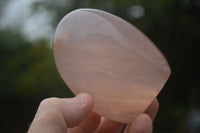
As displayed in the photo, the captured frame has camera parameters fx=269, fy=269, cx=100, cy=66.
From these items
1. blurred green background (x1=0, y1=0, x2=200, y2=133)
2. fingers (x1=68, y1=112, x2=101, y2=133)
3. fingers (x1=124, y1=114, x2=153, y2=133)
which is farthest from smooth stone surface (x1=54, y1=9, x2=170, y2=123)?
blurred green background (x1=0, y1=0, x2=200, y2=133)

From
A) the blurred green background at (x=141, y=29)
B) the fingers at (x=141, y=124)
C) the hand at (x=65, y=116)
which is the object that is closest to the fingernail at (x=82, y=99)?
the hand at (x=65, y=116)

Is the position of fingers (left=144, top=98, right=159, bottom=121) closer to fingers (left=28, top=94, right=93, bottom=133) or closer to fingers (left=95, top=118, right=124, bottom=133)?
fingers (left=95, top=118, right=124, bottom=133)

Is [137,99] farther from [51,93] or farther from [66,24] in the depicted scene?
[51,93]

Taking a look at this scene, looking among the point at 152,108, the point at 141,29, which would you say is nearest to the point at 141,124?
the point at 152,108

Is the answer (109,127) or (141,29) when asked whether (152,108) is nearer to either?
(109,127)

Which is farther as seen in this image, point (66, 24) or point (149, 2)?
point (149, 2)

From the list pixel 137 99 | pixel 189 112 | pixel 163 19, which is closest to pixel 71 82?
pixel 137 99

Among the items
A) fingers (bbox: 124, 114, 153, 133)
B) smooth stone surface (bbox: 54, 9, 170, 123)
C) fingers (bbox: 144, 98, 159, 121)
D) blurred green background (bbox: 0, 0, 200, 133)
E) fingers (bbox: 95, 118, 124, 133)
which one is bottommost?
blurred green background (bbox: 0, 0, 200, 133)
